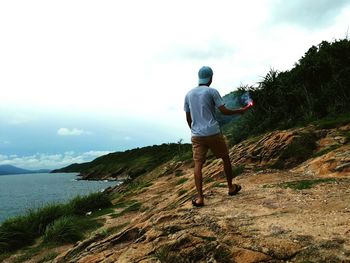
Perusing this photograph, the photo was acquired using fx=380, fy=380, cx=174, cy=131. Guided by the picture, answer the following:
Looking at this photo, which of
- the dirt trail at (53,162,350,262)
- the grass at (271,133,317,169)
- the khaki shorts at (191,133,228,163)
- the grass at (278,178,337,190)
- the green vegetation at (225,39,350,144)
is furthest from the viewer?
the green vegetation at (225,39,350,144)

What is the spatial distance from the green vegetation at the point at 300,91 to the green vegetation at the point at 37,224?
20722mm

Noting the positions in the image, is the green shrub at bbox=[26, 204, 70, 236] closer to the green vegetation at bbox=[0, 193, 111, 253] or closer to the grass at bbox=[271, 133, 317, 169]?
the green vegetation at bbox=[0, 193, 111, 253]

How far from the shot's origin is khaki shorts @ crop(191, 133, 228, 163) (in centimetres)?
747

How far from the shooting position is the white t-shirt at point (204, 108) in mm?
7355

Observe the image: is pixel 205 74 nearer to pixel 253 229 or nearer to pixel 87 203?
pixel 253 229

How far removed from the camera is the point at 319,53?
39031 millimetres

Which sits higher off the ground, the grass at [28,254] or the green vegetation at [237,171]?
the green vegetation at [237,171]

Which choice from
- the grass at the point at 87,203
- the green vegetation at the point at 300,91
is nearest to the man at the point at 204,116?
the grass at the point at 87,203

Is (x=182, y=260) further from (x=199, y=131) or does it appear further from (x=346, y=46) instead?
(x=346, y=46)

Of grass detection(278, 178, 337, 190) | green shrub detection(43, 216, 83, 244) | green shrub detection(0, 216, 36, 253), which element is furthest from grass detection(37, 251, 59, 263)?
grass detection(278, 178, 337, 190)

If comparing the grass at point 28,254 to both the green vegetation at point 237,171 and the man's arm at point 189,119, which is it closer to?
the green vegetation at point 237,171

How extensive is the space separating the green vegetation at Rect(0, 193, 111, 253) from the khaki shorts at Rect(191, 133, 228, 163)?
6566 mm

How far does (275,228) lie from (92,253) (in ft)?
12.8

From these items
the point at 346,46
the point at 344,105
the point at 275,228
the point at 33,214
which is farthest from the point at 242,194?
the point at 346,46
